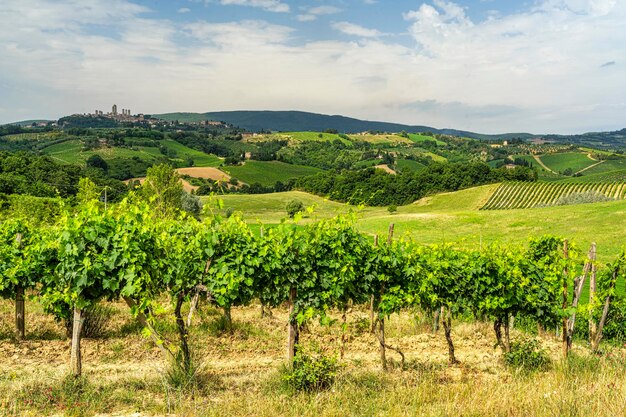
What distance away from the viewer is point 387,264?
933 centimetres

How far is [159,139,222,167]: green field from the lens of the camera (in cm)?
14900

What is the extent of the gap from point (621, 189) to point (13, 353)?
3381 inches

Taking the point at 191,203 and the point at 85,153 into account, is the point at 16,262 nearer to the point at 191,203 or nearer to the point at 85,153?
the point at 191,203

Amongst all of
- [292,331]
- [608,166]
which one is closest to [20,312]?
[292,331]

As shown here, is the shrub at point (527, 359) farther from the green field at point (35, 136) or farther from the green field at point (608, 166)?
the green field at point (35, 136)

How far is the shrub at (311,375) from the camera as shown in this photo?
24.1ft

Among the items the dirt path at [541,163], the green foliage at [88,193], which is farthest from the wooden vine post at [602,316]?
the dirt path at [541,163]

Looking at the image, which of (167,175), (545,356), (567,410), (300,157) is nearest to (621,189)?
(167,175)

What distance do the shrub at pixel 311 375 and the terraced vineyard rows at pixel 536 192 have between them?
77.6 m

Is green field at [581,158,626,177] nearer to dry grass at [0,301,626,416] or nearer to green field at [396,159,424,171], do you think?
green field at [396,159,424,171]

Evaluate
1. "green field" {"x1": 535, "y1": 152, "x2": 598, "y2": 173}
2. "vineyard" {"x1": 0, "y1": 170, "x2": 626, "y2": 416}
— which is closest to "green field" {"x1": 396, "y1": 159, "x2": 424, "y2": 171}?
"green field" {"x1": 535, "y1": 152, "x2": 598, "y2": 173}

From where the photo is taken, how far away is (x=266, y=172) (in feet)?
463

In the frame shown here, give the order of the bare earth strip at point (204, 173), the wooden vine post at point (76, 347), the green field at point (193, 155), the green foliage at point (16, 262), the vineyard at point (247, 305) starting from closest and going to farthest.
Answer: the vineyard at point (247, 305), the wooden vine post at point (76, 347), the green foliage at point (16, 262), the bare earth strip at point (204, 173), the green field at point (193, 155)

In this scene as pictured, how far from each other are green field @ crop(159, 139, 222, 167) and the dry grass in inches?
5393
